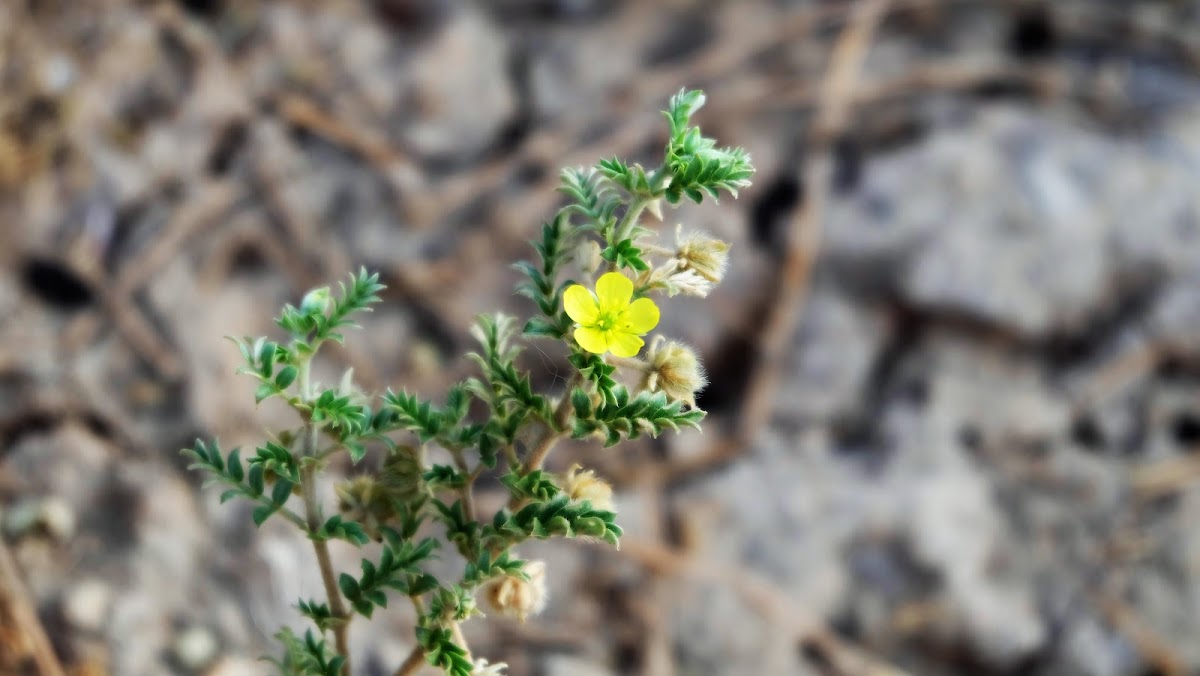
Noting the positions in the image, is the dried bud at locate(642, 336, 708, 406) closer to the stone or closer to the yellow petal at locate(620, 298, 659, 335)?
the yellow petal at locate(620, 298, 659, 335)

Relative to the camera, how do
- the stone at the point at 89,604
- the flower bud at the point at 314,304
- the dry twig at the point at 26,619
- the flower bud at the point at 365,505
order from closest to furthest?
the flower bud at the point at 314,304 < the flower bud at the point at 365,505 < the dry twig at the point at 26,619 < the stone at the point at 89,604

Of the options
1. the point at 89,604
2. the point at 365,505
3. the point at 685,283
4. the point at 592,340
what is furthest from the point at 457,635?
the point at 89,604

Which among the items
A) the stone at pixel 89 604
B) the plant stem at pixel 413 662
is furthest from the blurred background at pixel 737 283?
the plant stem at pixel 413 662

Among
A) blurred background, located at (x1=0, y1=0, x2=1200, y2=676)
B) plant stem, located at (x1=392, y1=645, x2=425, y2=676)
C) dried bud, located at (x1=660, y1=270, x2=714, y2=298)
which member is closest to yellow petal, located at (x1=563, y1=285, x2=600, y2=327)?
dried bud, located at (x1=660, y1=270, x2=714, y2=298)

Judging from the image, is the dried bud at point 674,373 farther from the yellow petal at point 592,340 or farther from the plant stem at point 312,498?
the plant stem at point 312,498

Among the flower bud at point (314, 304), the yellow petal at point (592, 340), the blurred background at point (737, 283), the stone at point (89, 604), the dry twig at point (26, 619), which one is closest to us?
the yellow petal at point (592, 340)

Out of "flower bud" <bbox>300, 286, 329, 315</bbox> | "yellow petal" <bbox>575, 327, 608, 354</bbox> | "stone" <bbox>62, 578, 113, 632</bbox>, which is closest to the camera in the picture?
"yellow petal" <bbox>575, 327, 608, 354</bbox>
